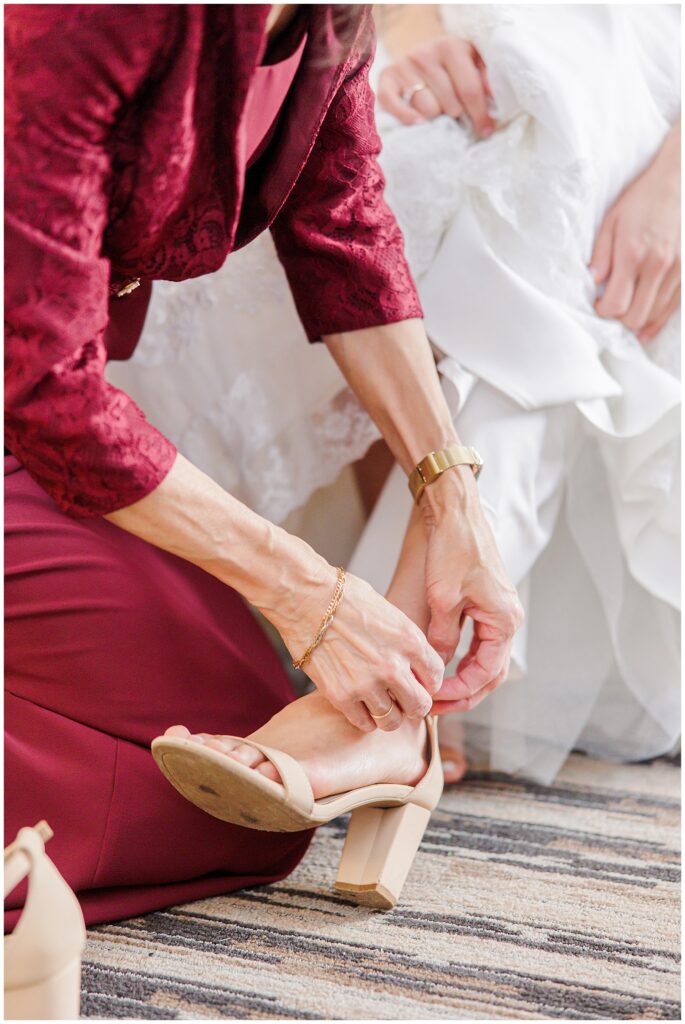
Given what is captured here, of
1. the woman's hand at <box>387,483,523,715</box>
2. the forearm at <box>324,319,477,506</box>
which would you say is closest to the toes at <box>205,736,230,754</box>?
the woman's hand at <box>387,483,523,715</box>

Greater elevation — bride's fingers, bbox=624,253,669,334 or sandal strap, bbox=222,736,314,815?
bride's fingers, bbox=624,253,669,334

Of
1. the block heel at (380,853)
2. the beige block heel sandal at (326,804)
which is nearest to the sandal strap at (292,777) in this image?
the beige block heel sandal at (326,804)

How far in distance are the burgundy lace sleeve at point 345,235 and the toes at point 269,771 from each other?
43 cm

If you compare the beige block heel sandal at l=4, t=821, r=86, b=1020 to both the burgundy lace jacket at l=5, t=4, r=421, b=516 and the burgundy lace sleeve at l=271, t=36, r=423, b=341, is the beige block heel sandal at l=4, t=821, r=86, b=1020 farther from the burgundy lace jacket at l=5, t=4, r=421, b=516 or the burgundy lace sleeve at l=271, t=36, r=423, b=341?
the burgundy lace sleeve at l=271, t=36, r=423, b=341

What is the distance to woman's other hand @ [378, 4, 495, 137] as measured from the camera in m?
1.12

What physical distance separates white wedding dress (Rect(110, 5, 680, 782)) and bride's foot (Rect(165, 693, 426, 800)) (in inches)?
9.8

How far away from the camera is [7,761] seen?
760mm

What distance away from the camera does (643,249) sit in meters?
1.10

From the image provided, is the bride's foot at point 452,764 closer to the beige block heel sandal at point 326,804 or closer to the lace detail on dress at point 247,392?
the beige block heel sandal at point 326,804

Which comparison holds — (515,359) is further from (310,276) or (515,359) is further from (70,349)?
(70,349)

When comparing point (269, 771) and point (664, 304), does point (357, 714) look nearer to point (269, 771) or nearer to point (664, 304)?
point (269, 771)

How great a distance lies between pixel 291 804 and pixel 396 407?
409 mm

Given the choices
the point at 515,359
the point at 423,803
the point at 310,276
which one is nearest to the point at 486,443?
the point at 515,359

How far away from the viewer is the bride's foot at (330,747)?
0.79 meters
